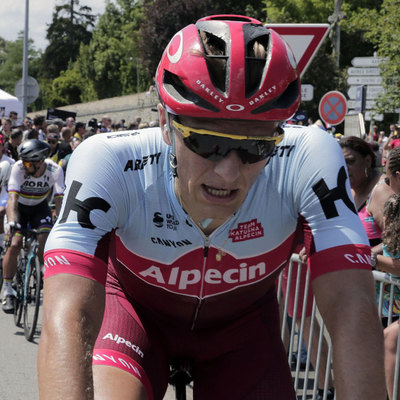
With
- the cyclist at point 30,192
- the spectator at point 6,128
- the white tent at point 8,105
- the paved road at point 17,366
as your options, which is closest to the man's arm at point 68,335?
the paved road at point 17,366

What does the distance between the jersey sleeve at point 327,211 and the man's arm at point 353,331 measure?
0.16 ft

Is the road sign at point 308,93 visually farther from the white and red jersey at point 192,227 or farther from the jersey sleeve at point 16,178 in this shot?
the white and red jersey at point 192,227

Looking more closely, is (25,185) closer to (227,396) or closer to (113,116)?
(227,396)

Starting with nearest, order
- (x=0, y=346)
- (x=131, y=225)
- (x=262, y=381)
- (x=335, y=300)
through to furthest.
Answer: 1. (x=335, y=300)
2. (x=131, y=225)
3. (x=262, y=381)
4. (x=0, y=346)

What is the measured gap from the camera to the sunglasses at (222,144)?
6.70ft

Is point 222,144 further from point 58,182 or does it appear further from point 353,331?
point 58,182

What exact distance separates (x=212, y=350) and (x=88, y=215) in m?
0.91

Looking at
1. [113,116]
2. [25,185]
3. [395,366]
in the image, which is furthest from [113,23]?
[395,366]

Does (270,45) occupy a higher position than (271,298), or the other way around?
(270,45)

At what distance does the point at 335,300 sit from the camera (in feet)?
7.18

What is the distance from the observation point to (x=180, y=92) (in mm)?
2102

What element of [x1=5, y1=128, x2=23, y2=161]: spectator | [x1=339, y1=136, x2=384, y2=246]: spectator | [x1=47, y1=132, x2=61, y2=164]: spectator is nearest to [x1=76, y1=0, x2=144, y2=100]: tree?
[x1=5, y1=128, x2=23, y2=161]: spectator

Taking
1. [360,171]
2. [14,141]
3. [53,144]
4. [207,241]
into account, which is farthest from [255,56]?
[14,141]

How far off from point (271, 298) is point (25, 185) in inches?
255
